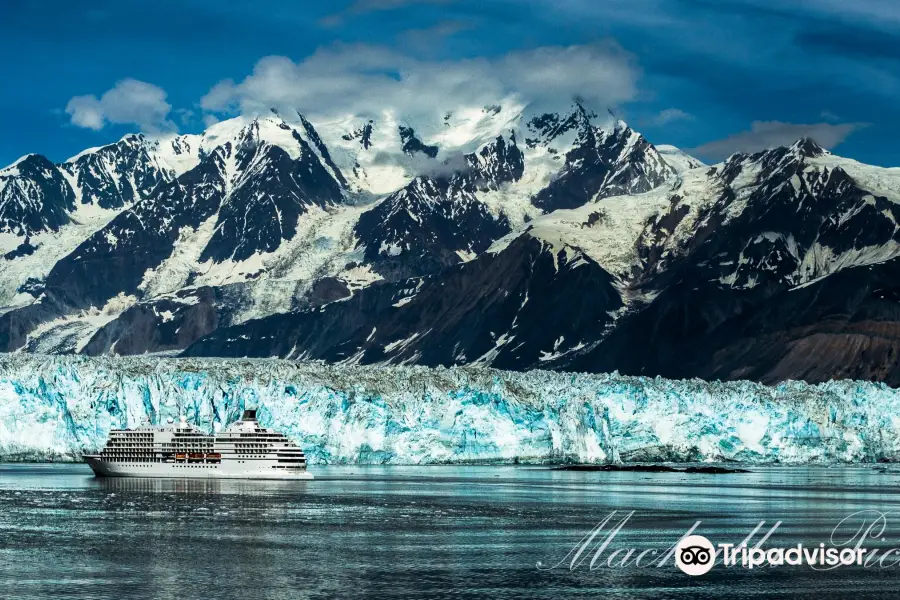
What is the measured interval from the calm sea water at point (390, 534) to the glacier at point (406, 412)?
18.7m

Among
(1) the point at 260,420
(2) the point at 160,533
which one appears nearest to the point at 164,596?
(2) the point at 160,533

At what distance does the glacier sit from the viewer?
15862 centimetres

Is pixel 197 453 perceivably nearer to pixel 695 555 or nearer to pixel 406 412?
pixel 406 412

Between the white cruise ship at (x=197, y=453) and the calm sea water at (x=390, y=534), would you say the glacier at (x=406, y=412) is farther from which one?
the calm sea water at (x=390, y=534)

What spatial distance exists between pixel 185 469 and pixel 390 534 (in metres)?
70.3

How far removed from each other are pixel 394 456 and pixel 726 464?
171ft

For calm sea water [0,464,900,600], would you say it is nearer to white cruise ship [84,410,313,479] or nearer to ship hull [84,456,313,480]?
ship hull [84,456,313,480]

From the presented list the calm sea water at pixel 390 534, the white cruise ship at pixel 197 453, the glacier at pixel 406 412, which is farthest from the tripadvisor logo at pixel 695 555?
the glacier at pixel 406 412

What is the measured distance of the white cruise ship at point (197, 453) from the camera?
484 feet

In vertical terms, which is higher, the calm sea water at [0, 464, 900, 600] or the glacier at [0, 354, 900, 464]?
the glacier at [0, 354, 900, 464]

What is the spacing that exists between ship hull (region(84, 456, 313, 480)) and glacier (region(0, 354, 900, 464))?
10.1m

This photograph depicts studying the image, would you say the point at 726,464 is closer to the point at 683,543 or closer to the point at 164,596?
the point at 683,543

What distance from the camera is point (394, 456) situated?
533 ft

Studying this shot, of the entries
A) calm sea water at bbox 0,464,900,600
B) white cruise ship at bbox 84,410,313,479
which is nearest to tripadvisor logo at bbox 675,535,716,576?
calm sea water at bbox 0,464,900,600
